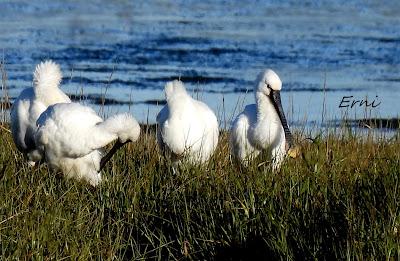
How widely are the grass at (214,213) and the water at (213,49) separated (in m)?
5.98

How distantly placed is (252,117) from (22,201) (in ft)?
10.2

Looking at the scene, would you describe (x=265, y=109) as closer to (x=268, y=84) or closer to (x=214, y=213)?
(x=268, y=84)

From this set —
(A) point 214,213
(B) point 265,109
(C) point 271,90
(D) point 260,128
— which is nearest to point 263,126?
(D) point 260,128

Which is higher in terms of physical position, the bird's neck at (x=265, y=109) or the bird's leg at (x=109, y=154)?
the bird's neck at (x=265, y=109)

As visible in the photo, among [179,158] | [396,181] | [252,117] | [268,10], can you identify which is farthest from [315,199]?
[268,10]

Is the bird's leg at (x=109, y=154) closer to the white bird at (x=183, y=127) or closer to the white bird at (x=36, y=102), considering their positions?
the white bird at (x=183, y=127)

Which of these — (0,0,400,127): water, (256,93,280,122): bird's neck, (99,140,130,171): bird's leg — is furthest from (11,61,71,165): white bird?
(0,0,400,127): water

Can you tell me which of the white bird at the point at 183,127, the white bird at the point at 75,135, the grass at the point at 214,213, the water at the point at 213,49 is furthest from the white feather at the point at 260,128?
the water at the point at 213,49

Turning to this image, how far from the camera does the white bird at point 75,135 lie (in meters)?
7.85

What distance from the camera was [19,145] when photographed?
849cm

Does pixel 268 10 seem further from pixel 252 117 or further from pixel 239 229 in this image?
pixel 239 229

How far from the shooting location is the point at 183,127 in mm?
8164

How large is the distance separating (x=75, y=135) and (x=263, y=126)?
A: 1.57 m

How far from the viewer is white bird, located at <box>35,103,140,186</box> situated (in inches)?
309
